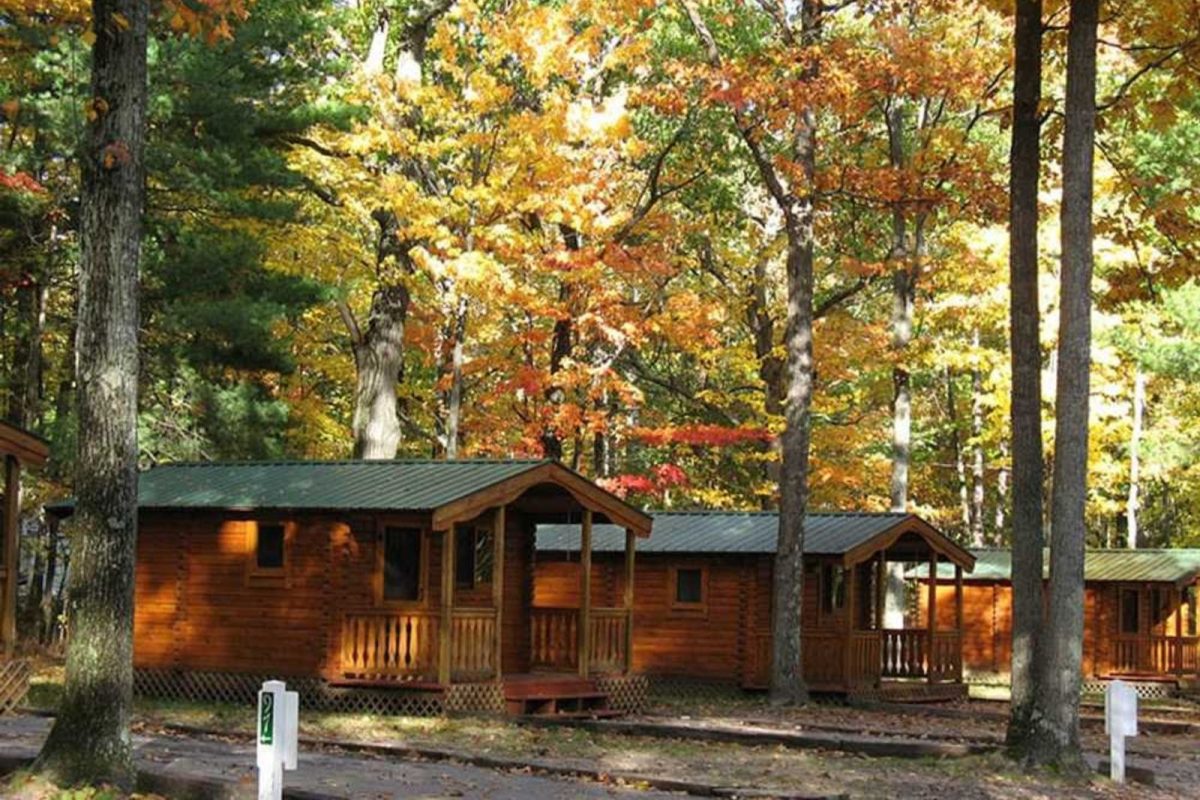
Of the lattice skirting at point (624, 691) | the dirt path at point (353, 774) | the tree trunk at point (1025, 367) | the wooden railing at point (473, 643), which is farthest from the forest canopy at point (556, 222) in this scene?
the dirt path at point (353, 774)

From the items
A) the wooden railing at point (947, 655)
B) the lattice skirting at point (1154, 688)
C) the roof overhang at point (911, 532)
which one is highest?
the roof overhang at point (911, 532)

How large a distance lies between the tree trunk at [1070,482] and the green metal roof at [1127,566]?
18.1 meters

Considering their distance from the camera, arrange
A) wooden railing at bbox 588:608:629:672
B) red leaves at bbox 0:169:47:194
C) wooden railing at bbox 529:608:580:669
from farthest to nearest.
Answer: wooden railing at bbox 529:608:580:669 → red leaves at bbox 0:169:47:194 → wooden railing at bbox 588:608:629:672

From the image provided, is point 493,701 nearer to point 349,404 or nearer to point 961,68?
point 961,68

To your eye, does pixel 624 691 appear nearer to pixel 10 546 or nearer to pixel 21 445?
pixel 10 546

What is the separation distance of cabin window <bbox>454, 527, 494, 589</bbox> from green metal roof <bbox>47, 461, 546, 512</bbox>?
1.13m

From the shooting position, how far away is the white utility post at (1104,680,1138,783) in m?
16.8

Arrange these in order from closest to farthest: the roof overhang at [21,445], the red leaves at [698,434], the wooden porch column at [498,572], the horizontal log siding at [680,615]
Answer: the roof overhang at [21,445] → the wooden porch column at [498,572] → the horizontal log siding at [680,615] → the red leaves at [698,434]

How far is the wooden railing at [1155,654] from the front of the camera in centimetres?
3688

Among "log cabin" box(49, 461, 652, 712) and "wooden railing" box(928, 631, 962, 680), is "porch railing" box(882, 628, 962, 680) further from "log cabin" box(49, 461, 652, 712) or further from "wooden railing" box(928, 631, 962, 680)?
A: "log cabin" box(49, 461, 652, 712)

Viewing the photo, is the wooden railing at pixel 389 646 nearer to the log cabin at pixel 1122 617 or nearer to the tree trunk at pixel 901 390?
the log cabin at pixel 1122 617

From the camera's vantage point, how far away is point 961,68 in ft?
98.9

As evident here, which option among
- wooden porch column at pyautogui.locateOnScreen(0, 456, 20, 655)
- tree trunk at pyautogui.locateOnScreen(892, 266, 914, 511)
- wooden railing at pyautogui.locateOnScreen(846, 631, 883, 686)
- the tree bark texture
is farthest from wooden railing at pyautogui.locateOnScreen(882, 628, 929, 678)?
wooden porch column at pyautogui.locateOnScreen(0, 456, 20, 655)

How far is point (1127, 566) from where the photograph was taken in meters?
37.7
